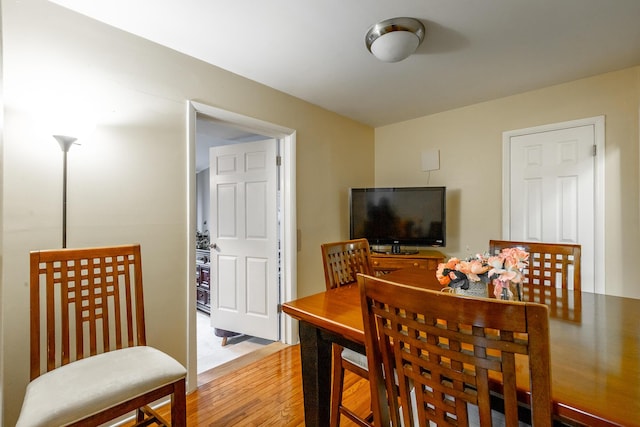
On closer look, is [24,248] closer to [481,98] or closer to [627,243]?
[481,98]

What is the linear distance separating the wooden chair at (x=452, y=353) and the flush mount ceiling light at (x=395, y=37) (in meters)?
1.58

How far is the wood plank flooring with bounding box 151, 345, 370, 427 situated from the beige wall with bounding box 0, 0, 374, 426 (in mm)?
405

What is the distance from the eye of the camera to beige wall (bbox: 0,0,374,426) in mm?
1423

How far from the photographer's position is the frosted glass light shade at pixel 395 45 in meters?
1.73

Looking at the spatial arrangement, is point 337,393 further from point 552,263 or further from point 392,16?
point 392,16

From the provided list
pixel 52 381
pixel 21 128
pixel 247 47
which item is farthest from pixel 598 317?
pixel 21 128

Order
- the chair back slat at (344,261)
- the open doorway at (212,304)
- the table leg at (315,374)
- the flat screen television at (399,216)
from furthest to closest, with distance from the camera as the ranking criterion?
the flat screen television at (399,216) → the open doorway at (212,304) → the chair back slat at (344,261) → the table leg at (315,374)

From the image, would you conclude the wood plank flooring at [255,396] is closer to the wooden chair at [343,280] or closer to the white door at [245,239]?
the wooden chair at [343,280]

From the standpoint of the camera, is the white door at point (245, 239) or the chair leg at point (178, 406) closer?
the chair leg at point (178, 406)

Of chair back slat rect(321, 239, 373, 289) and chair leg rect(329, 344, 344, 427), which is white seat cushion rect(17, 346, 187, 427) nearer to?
chair leg rect(329, 344, 344, 427)

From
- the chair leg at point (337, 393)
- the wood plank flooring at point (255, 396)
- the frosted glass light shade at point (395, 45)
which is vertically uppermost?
the frosted glass light shade at point (395, 45)

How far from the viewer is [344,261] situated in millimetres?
1793

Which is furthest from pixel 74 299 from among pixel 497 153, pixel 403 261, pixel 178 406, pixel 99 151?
pixel 497 153

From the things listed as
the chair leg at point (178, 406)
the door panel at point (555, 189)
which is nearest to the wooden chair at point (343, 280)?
the chair leg at point (178, 406)
